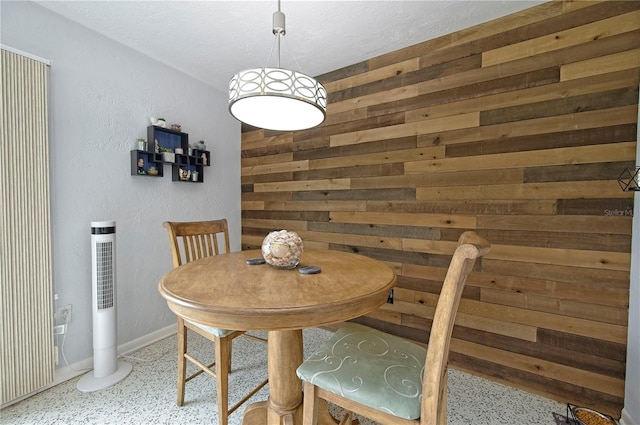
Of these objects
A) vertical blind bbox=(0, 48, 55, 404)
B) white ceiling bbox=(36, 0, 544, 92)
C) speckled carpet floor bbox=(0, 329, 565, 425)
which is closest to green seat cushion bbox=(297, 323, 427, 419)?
speckled carpet floor bbox=(0, 329, 565, 425)

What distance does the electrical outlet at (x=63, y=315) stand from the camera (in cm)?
184

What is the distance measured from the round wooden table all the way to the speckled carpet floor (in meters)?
0.47

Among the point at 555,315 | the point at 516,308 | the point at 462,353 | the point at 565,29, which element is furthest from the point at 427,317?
the point at 565,29

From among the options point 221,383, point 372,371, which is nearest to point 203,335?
point 221,383

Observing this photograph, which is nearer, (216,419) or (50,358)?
(216,419)

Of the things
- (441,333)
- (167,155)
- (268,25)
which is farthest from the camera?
(167,155)

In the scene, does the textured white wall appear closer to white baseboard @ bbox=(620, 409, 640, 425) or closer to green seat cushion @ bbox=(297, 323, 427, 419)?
green seat cushion @ bbox=(297, 323, 427, 419)

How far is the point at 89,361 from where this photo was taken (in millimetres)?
1978

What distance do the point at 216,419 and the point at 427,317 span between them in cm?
159

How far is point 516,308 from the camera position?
71.3 inches

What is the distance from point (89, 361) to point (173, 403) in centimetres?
87

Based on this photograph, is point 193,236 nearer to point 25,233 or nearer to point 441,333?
point 25,233

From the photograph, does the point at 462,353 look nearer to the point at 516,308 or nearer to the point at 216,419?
the point at 516,308

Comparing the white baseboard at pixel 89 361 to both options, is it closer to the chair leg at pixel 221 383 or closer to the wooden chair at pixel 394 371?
the chair leg at pixel 221 383
